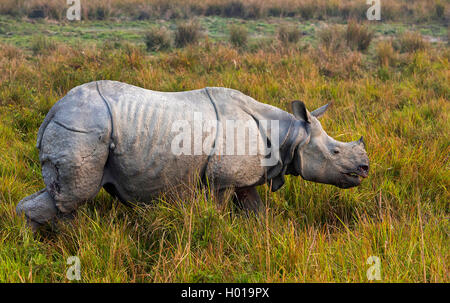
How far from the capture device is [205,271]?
Result: 2.75 metres

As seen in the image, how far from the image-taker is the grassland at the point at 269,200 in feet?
9.38

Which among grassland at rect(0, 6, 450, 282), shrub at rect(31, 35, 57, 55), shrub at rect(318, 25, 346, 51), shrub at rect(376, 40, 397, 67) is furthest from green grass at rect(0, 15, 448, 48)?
shrub at rect(376, 40, 397, 67)

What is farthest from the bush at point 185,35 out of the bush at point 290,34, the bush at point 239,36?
the bush at point 290,34

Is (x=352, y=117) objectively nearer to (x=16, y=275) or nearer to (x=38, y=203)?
(x=38, y=203)

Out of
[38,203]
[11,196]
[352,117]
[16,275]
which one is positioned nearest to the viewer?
[16,275]

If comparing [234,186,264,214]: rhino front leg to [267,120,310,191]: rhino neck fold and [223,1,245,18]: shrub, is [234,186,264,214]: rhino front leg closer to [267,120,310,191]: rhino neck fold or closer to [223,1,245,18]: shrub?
[267,120,310,191]: rhino neck fold

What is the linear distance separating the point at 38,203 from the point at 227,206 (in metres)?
1.35

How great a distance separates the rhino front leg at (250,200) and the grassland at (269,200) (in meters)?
0.11

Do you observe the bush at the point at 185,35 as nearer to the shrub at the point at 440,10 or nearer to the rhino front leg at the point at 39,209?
the rhino front leg at the point at 39,209

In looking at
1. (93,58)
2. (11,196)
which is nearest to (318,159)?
(11,196)

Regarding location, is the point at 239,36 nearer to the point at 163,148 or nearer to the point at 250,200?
the point at 250,200

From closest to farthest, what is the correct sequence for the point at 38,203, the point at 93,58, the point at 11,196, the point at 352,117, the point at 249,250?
the point at 249,250
the point at 38,203
the point at 11,196
the point at 352,117
the point at 93,58

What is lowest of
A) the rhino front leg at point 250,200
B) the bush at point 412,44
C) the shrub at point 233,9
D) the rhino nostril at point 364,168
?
the rhino front leg at point 250,200

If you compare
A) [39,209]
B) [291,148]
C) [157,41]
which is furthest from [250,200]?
[157,41]
